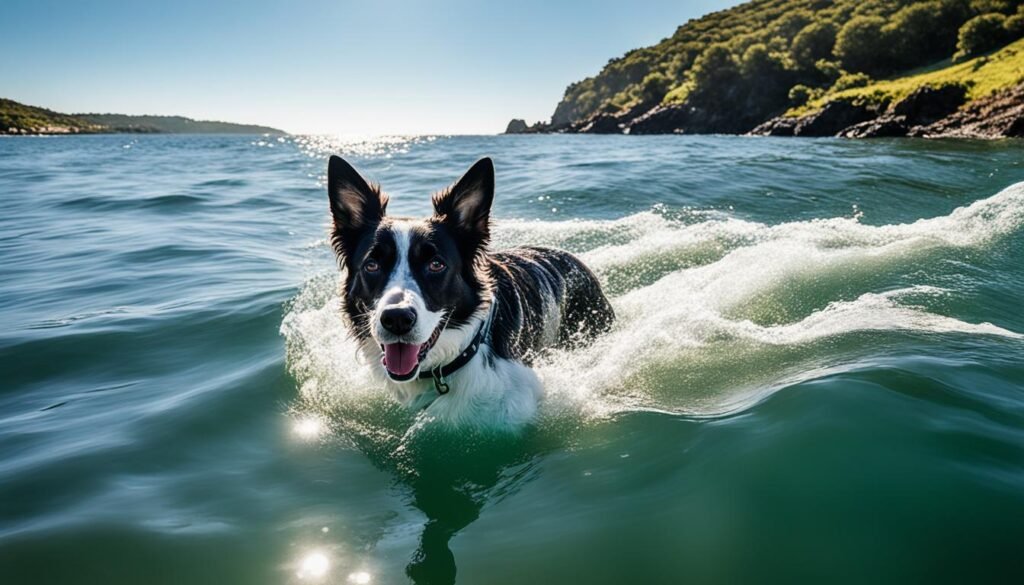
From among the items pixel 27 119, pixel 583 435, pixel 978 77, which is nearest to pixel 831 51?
pixel 978 77

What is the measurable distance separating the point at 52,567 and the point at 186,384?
2.77 meters

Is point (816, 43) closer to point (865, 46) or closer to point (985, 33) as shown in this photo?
point (865, 46)

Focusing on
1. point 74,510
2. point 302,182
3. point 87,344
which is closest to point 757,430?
point 74,510

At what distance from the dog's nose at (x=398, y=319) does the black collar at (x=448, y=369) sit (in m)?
0.87

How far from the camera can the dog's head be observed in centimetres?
399

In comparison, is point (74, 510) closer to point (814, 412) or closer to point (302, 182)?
point (814, 412)

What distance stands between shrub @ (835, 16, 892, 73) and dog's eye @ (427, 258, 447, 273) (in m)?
82.4

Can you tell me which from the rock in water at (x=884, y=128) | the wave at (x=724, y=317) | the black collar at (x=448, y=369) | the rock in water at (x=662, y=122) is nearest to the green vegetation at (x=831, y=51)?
the rock in water at (x=662, y=122)

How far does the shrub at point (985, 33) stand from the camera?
178 ft

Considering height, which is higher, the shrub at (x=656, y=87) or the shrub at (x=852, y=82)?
the shrub at (x=656, y=87)

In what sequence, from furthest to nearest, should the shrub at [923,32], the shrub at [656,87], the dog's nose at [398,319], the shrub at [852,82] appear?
the shrub at [656,87] → the shrub at [923,32] → the shrub at [852,82] → the dog's nose at [398,319]

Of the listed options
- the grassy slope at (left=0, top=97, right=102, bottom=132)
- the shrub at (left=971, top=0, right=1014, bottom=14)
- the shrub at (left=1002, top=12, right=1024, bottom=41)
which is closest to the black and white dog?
the shrub at (left=1002, top=12, right=1024, bottom=41)

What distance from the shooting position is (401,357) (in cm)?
402

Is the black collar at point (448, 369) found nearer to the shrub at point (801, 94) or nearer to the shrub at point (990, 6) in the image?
the shrub at point (801, 94)
